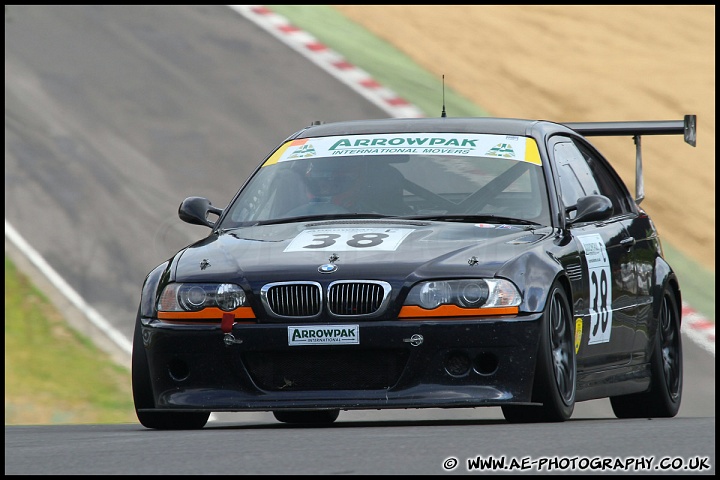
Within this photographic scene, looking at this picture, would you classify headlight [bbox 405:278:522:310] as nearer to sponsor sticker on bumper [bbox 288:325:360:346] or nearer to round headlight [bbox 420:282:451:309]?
round headlight [bbox 420:282:451:309]

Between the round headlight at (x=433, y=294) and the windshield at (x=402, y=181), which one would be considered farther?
the windshield at (x=402, y=181)

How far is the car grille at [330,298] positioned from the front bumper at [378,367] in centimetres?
9

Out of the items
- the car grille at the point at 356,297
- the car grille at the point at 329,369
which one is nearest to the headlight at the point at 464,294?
the car grille at the point at 356,297

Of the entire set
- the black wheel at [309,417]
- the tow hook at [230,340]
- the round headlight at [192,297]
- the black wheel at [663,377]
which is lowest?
the black wheel at [309,417]

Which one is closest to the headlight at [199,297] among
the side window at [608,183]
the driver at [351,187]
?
the driver at [351,187]

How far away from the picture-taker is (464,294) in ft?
24.3

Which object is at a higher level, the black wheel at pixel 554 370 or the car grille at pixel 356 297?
the car grille at pixel 356 297

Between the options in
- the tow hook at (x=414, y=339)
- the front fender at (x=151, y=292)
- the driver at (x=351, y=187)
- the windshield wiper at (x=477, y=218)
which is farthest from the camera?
the driver at (x=351, y=187)

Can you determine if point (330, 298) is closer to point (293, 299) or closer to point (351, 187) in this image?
point (293, 299)

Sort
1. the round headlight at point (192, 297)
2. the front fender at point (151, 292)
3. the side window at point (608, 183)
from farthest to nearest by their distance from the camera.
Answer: the side window at point (608, 183) → the front fender at point (151, 292) → the round headlight at point (192, 297)

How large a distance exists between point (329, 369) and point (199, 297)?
73cm

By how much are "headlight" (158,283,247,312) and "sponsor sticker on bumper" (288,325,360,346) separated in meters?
0.32

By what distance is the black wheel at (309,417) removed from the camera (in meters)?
9.78

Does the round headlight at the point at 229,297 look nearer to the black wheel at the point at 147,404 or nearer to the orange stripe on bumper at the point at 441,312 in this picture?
the black wheel at the point at 147,404
